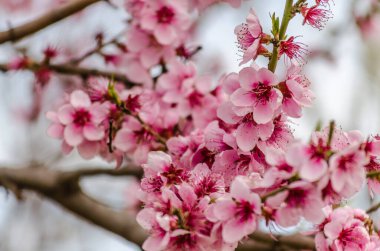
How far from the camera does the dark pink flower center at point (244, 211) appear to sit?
52.1 inches

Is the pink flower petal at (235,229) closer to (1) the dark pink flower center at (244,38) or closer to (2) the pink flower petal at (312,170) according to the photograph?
(2) the pink flower petal at (312,170)

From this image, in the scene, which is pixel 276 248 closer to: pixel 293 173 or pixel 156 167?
pixel 156 167

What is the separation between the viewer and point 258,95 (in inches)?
59.9

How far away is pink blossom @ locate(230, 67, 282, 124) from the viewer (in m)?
1.50

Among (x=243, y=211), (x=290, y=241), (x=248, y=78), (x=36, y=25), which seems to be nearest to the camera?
(x=243, y=211)

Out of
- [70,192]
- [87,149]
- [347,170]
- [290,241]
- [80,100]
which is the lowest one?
[70,192]

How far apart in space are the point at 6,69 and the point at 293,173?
1903 mm

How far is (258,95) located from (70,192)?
168 centimetres

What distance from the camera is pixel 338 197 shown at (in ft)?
4.23

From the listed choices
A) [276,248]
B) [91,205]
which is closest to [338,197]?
[276,248]

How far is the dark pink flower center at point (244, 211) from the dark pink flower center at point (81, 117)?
3.05 ft

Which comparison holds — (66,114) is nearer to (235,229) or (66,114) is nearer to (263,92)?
(263,92)

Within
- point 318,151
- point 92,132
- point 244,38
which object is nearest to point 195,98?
point 92,132

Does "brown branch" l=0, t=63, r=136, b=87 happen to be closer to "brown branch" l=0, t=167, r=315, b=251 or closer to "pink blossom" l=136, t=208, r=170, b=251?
"brown branch" l=0, t=167, r=315, b=251
